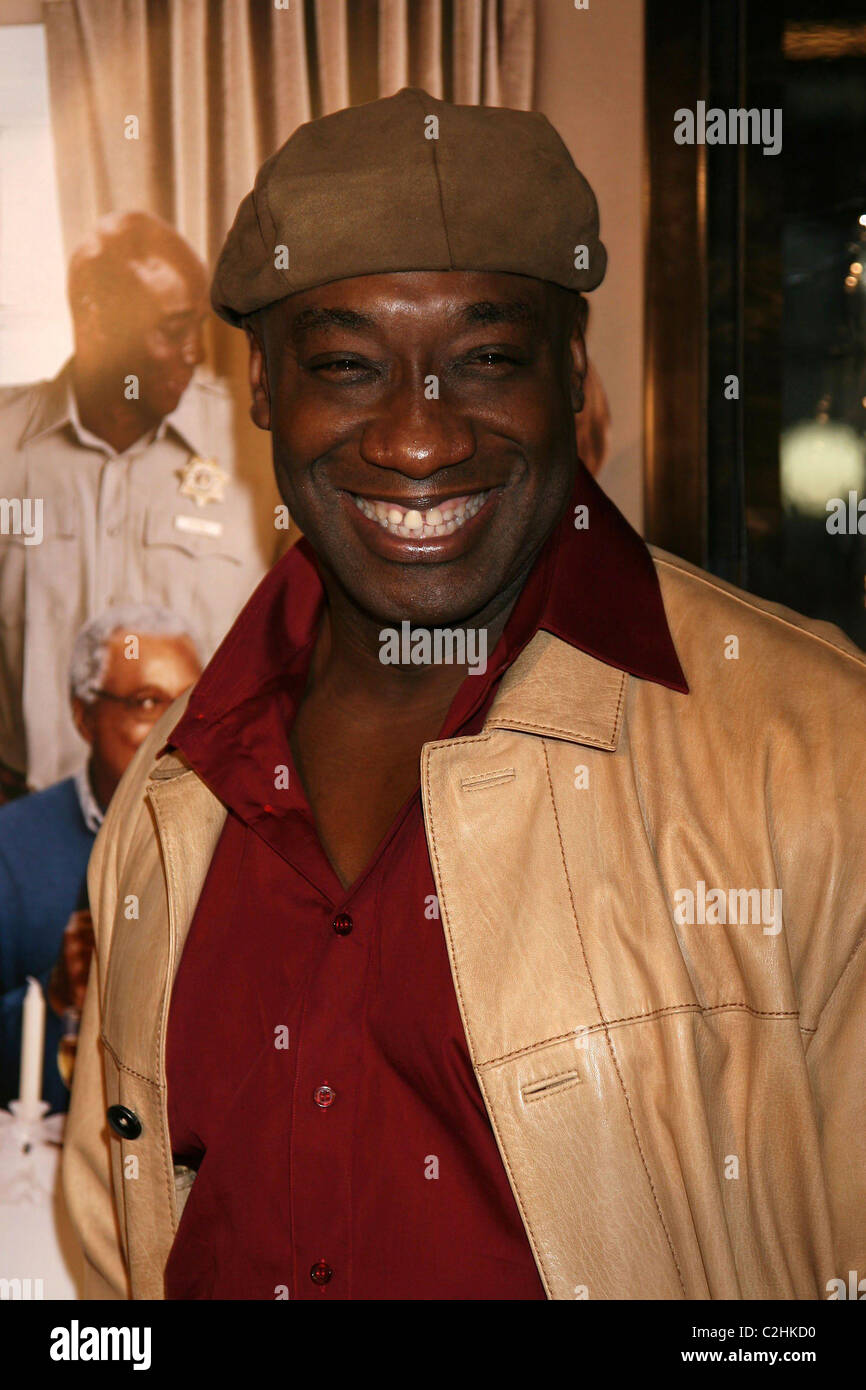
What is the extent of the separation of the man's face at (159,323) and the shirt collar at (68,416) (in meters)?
0.05

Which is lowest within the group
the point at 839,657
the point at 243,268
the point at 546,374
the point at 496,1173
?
the point at 496,1173

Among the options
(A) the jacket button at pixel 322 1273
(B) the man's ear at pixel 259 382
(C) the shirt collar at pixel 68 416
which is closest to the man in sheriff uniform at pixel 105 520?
(C) the shirt collar at pixel 68 416

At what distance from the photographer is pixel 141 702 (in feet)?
6.89

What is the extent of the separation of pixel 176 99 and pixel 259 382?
837 millimetres

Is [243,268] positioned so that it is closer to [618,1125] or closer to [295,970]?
[295,970]

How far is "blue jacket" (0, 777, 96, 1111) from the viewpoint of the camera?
6.89 feet

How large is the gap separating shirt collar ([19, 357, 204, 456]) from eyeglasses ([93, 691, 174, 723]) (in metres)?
0.35

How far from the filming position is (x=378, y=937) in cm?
126

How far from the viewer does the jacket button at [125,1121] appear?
137 cm

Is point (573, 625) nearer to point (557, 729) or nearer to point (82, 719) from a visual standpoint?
point (557, 729)

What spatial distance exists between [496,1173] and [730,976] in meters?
0.26
